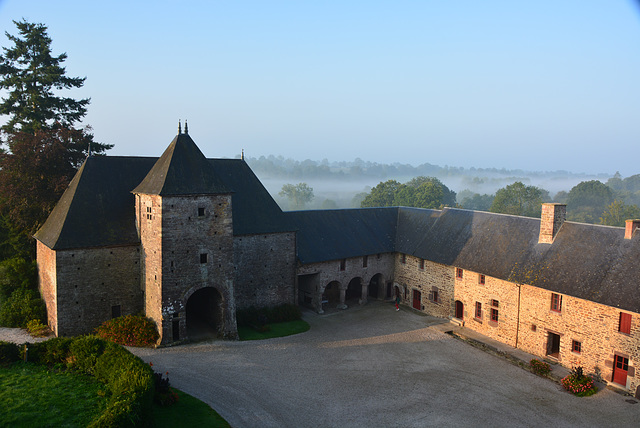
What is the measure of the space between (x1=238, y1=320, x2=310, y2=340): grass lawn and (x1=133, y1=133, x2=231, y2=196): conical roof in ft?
28.4

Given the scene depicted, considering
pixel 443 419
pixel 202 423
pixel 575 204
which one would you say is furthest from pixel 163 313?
pixel 575 204

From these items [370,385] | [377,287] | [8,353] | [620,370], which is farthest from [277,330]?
[620,370]

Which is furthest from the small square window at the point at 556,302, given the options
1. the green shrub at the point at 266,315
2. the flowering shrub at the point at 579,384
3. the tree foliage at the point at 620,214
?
the tree foliage at the point at 620,214

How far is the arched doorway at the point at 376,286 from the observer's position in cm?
3584

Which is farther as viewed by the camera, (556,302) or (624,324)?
(556,302)

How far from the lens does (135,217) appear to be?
2694 cm

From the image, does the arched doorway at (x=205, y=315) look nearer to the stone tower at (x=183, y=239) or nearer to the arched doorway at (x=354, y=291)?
the stone tower at (x=183, y=239)

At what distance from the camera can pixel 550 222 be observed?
2680 centimetres

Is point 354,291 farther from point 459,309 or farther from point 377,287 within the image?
point 459,309

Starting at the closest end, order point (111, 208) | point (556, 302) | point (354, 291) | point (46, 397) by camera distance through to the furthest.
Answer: point (46, 397)
point (556, 302)
point (111, 208)
point (354, 291)

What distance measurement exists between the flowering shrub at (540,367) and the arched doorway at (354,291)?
49.2 feet

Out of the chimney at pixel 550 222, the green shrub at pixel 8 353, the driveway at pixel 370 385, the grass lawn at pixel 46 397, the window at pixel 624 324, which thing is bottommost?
the driveway at pixel 370 385

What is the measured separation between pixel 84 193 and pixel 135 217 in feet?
10.2

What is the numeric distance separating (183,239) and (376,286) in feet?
59.9
